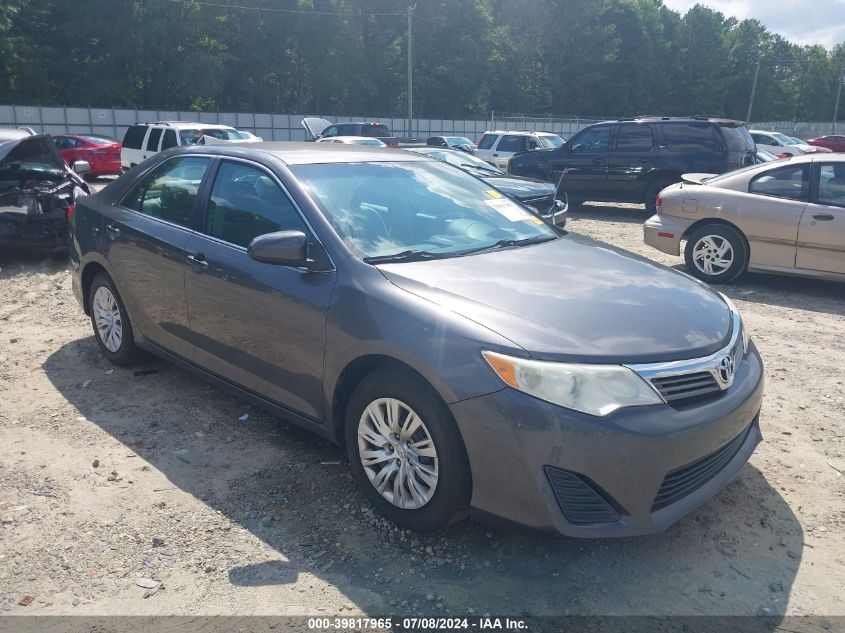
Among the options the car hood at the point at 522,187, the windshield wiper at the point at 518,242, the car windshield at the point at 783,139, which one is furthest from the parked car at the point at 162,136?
the car windshield at the point at 783,139

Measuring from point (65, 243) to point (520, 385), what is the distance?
25.7ft

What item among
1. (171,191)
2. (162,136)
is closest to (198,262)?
(171,191)

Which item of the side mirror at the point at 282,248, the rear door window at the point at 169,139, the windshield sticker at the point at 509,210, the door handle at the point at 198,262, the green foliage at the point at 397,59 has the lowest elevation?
the door handle at the point at 198,262

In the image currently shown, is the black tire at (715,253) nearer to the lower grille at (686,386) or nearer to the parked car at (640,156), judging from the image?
the parked car at (640,156)

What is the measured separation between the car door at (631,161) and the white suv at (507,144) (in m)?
6.33

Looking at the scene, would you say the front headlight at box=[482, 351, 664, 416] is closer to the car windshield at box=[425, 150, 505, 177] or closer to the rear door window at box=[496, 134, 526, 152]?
the car windshield at box=[425, 150, 505, 177]

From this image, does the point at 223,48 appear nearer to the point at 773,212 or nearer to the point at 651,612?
the point at 773,212

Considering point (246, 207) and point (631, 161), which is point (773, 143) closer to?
point (631, 161)

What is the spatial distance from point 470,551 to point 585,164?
12.8m

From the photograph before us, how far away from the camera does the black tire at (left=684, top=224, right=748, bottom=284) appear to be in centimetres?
791

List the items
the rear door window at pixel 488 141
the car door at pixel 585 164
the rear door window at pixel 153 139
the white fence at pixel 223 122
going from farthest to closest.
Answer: the white fence at pixel 223 122 → the rear door window at pixel 488 141 → the rear door window at pixel 153 139 → the car door at pixel 585 164

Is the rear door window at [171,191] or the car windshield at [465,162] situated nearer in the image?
the rear door window at [171,191]

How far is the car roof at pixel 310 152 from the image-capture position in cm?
403

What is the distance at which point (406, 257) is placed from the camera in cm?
345
